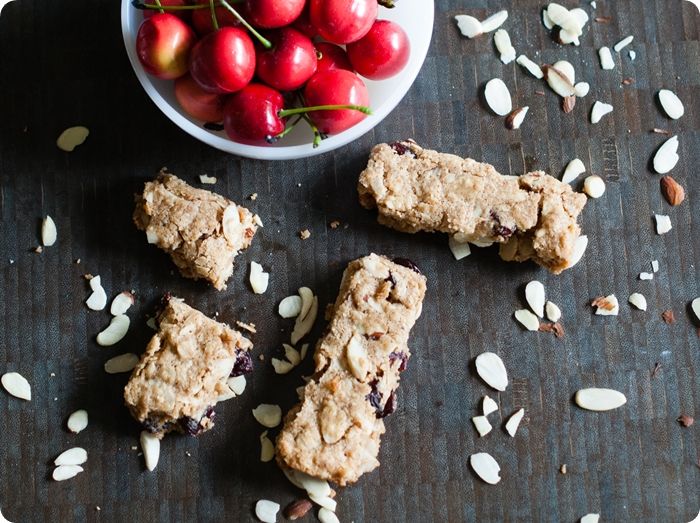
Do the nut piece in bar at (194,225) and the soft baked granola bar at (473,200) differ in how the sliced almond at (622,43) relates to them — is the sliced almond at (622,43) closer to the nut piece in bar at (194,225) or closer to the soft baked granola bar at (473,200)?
the soft baked granola bar at (473,200)

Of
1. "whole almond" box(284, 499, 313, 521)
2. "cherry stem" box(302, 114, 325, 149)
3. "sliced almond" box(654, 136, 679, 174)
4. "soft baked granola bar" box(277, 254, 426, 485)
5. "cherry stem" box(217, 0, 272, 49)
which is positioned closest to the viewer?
"cherry stem" box(217, 0, 272, 49)

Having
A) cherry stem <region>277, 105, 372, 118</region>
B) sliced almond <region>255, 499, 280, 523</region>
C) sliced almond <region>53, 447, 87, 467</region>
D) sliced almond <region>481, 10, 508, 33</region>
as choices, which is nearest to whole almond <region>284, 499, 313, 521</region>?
sliced almond <region>255, 499, 280, 523</region>

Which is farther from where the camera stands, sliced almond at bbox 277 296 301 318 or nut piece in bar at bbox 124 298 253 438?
sliced almond at bbox 277 296 301 318

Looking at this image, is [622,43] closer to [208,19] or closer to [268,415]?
[208,19]

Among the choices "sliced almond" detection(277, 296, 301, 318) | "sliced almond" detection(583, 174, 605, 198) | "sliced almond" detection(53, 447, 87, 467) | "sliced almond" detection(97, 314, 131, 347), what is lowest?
"sliced almond" detection(53, 447, 87, 467)

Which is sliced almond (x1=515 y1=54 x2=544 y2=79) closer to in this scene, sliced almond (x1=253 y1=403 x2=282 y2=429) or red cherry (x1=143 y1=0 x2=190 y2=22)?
red cherry (x1=143 y1=0 x2=190 y2=22)

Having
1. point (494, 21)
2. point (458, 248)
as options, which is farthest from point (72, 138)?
point (494, 21)

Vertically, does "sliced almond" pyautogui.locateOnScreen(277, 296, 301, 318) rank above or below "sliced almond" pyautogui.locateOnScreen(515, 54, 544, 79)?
below

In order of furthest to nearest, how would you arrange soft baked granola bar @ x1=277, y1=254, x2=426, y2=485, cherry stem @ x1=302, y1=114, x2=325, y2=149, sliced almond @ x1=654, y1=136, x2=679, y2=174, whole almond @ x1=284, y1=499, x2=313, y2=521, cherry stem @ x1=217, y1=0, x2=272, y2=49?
1. sliced almond @ x1=654, y1=136, x2=679, y2=174
2. whole almond @ x1=284, y1=499, x2=313, y2=521
3. soft baked granola bar @ x1=277, y1=254, x2=426, y2=485
4. cherry stem @ x1=302, y1=114, x2=325, y2=149
5. cherry stem @ x1=217, y1=0, x2=272, y2=49
